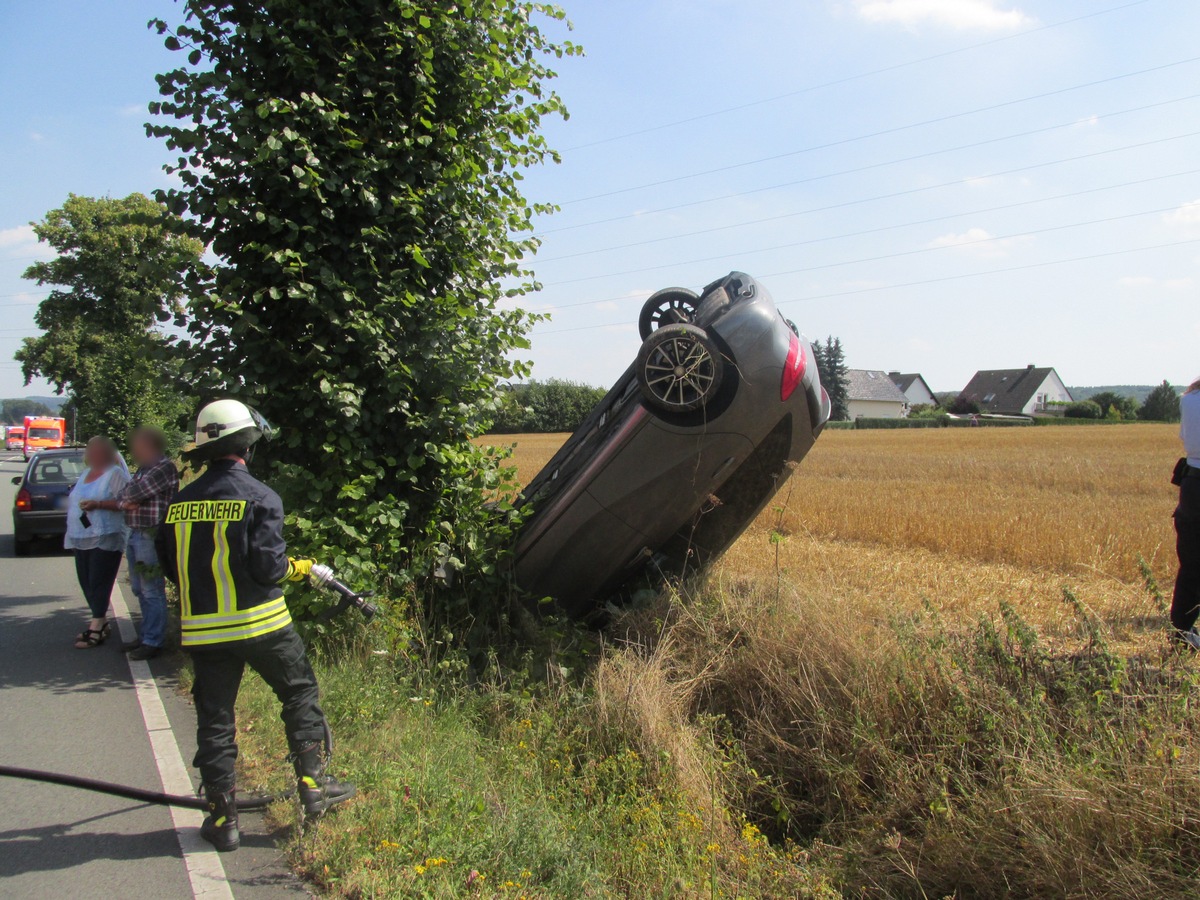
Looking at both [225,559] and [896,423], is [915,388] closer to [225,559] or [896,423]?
[896,423]

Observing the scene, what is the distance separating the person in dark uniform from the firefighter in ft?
16.1

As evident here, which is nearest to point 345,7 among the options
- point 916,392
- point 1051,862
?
point 1051,862

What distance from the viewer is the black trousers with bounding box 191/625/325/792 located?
12.1 ft

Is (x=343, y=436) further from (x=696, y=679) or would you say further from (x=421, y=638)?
(x=696, y=679)

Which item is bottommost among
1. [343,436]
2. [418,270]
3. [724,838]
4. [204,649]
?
[724,838]

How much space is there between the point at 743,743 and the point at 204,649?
305 cm

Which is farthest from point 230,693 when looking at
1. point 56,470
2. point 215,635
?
point 56,470

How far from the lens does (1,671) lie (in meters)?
6.43

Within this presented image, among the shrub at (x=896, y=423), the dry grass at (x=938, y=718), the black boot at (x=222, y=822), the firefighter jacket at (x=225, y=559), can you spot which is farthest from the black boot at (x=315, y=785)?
the shrub at (x=896, y=423)

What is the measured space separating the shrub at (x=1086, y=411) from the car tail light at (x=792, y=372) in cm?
7055

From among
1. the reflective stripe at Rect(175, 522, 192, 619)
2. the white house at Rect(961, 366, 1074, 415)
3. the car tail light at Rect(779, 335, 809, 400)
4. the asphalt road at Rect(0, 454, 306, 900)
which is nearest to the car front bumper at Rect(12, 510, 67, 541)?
the asphalt road at Rect(0, 454, 306, 900)

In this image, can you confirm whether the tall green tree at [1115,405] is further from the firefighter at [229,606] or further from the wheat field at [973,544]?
the firefighter at [229,606]

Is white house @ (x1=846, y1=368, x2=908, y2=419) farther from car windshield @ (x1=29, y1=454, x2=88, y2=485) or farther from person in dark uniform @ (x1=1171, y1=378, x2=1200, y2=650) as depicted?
person in dark uniform @ (x1=1171, y1=378, x2=1200, y2=650)

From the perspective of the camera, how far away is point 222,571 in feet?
12.1
